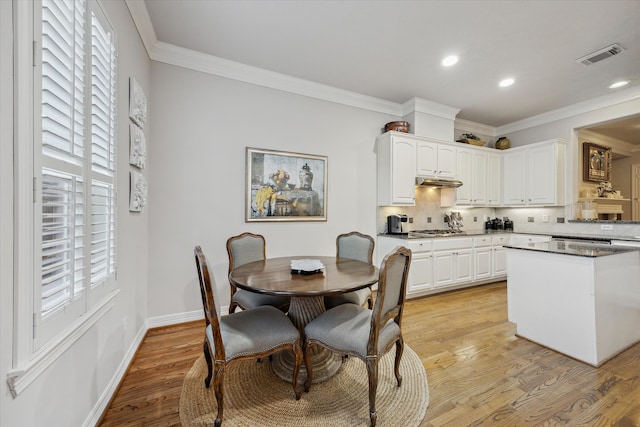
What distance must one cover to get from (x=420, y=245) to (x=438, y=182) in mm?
1071

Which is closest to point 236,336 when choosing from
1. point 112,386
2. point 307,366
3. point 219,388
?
point 219,388

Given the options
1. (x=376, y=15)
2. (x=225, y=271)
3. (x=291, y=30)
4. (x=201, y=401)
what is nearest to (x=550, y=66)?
(x=376, y=15)

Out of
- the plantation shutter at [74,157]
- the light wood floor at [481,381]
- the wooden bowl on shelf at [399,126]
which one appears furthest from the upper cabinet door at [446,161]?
the plantation shutter at [74,157]

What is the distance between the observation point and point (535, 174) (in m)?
4.44

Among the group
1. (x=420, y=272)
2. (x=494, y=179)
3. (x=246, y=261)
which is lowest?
(x=420, y=272)

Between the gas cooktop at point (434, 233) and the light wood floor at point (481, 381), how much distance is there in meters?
1.26

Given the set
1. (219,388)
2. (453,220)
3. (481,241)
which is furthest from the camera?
(453,220)

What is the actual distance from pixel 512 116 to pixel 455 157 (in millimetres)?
1419

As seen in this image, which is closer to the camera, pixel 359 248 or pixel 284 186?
pixel 359 248

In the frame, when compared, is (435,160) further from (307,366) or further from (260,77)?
(307,366)

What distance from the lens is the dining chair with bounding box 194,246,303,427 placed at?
148cm

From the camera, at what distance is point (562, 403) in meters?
1.73

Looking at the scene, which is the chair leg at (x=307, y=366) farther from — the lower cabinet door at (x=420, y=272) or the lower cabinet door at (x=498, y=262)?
the lower cabinet door at (x=498, y=262)

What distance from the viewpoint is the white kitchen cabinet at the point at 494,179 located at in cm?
473
